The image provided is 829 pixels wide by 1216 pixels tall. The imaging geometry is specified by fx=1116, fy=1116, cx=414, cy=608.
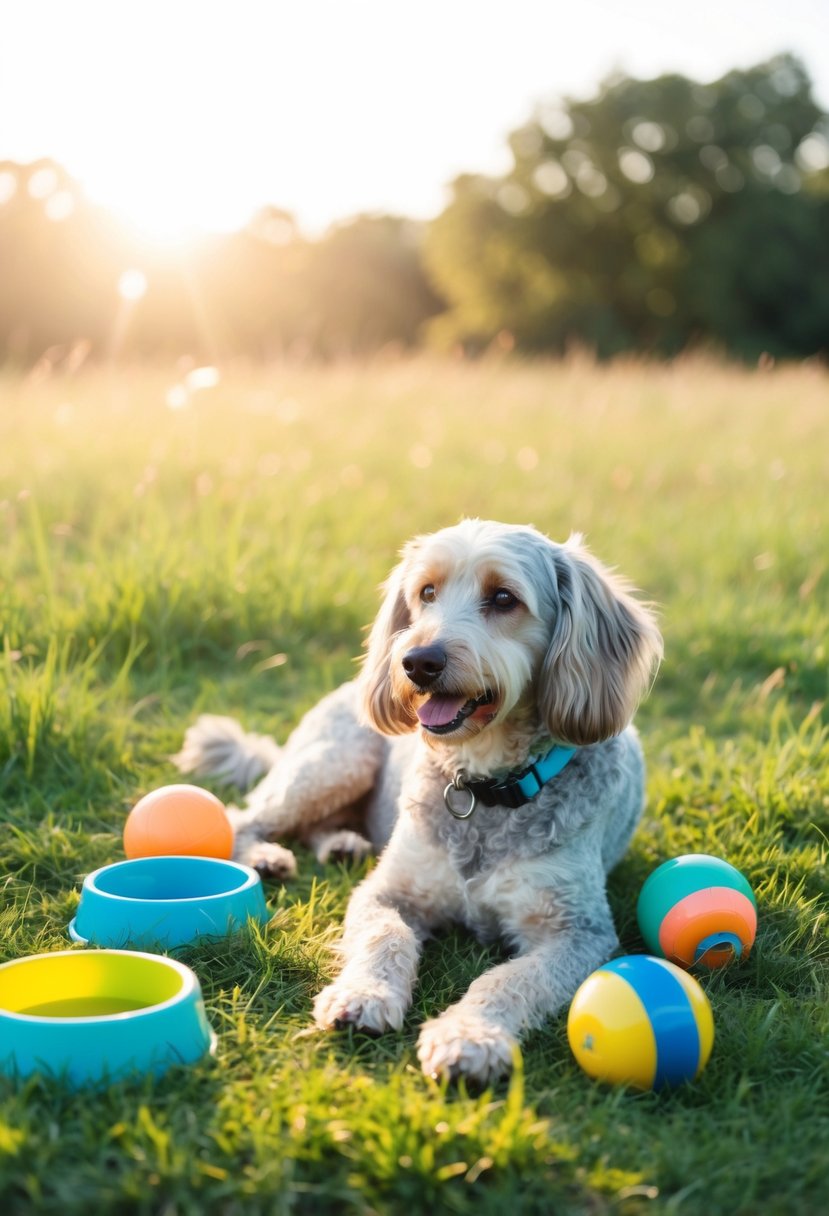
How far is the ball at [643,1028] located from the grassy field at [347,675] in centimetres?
8

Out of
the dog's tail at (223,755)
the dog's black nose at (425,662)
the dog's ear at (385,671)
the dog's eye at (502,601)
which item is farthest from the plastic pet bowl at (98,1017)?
the dog's tail at (223,755)

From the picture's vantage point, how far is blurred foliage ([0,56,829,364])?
42.9 m

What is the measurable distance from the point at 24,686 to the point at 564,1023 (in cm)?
323

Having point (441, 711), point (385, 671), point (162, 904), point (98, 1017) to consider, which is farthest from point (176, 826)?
point (98, 1017)

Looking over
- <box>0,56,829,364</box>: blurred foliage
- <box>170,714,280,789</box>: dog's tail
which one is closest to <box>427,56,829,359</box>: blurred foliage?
<box>0,56,829,364</box>: blurred foliage

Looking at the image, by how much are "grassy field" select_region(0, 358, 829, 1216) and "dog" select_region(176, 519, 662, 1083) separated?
8.2 inches

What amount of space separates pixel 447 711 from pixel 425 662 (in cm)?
21

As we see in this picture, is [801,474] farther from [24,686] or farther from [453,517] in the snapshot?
[24,686]

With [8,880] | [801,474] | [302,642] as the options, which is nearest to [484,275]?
[801,474]

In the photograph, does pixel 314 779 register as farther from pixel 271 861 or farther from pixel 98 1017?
pixel 98 1017

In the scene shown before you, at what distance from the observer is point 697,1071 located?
3.31m

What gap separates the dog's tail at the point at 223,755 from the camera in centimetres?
561

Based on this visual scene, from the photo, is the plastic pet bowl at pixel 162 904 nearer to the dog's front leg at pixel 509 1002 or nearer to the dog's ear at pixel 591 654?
the dog's front leg at pixel 509 1002

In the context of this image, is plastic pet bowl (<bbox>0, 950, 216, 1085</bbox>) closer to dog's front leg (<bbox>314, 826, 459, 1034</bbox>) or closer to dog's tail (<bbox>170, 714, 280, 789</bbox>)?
dog's front leg (<bbox>314, 826, 459, 1034</bbox>)
